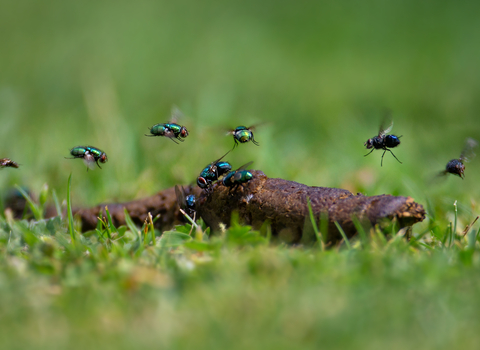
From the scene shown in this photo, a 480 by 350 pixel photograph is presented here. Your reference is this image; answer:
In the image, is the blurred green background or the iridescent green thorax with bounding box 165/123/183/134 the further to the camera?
the blurred green background

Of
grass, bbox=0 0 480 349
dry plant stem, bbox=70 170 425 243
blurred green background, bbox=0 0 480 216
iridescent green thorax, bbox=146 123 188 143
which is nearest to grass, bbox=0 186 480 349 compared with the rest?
grass, bbox=0 0 480 349

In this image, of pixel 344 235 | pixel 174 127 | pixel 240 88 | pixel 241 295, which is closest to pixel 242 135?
pixel 174 127

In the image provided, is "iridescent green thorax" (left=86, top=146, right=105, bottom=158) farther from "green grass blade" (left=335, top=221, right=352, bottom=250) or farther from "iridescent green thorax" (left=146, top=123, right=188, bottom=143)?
"green grass blade" (left=335, top=221, right=352, bottom=250)

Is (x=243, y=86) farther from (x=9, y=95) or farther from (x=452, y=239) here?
(x=452, y=239)

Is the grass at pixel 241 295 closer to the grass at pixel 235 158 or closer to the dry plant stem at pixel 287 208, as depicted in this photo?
the grass at pixel 235 158

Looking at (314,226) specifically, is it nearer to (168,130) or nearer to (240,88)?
(168,130)

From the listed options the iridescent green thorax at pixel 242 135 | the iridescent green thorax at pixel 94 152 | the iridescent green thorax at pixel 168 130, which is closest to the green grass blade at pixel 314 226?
the iridescent green thorax at pixel 242 135
